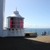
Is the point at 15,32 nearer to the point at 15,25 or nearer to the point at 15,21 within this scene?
the point at 15,25

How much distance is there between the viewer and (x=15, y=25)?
1387cm

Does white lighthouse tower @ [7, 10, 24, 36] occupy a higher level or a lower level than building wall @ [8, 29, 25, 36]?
higher

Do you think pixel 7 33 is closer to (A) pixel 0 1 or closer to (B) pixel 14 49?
(A) pixel 0 1

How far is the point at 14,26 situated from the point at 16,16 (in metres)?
1.15

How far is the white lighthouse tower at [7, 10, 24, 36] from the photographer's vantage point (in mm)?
13820

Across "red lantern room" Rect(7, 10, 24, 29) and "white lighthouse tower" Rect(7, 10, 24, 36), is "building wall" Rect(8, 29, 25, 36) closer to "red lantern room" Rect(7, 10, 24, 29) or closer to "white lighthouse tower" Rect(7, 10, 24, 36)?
"white lighthouse tower" Rect(7, 10, 24, 36)

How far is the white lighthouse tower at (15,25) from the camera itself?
1382cm

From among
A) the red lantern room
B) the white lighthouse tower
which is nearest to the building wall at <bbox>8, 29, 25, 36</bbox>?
the white lighthouse tower

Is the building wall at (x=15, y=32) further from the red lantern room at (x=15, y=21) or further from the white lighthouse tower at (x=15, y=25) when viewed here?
the red lantern room at (x=15, y=21)

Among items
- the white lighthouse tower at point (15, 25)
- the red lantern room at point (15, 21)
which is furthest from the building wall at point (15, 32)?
the red lantern room at point (15, 21)

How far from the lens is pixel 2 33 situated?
12039 millimetres

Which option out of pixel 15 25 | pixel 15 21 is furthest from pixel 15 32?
pixel 15 21

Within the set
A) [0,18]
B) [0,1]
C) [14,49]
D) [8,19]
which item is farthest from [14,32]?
[14,49]

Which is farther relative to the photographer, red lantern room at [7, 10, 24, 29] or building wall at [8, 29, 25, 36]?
red lantern room at [7, 10, 24, 29]
